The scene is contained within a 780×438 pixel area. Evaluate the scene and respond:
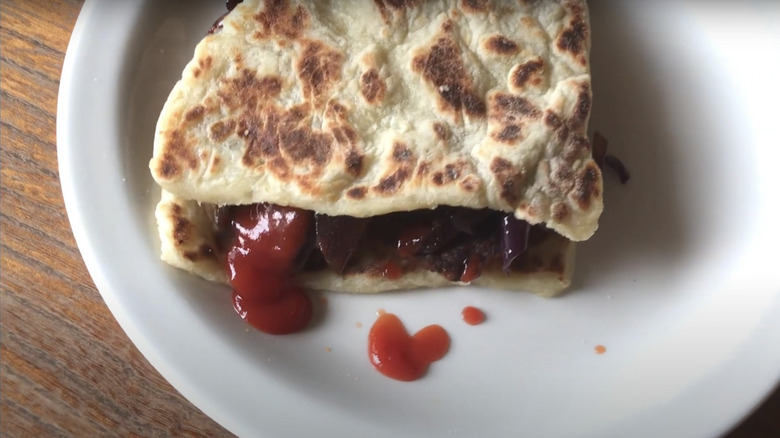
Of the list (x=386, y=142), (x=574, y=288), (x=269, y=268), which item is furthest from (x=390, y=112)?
(x=574, y=288)

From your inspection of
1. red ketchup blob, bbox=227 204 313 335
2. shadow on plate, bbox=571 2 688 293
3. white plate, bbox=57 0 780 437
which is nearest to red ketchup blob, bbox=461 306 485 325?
white plate, bbox=57 0 780 437

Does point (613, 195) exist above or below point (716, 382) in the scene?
above

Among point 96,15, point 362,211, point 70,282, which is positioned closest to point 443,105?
point 362,211

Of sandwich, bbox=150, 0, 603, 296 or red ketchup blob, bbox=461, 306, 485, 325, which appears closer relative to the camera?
sandwich, bbox=150, 0, 603, 296

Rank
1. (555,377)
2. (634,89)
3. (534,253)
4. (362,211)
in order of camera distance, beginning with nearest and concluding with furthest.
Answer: (362,211), (555,377), (534,253), (634,89)

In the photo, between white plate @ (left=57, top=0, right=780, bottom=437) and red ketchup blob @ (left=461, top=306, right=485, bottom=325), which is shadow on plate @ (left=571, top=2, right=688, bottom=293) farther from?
red ketchup blob @ (left=461, top=306, right=485, bottom=325)

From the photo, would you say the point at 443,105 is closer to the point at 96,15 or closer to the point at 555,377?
the point at 555,377
